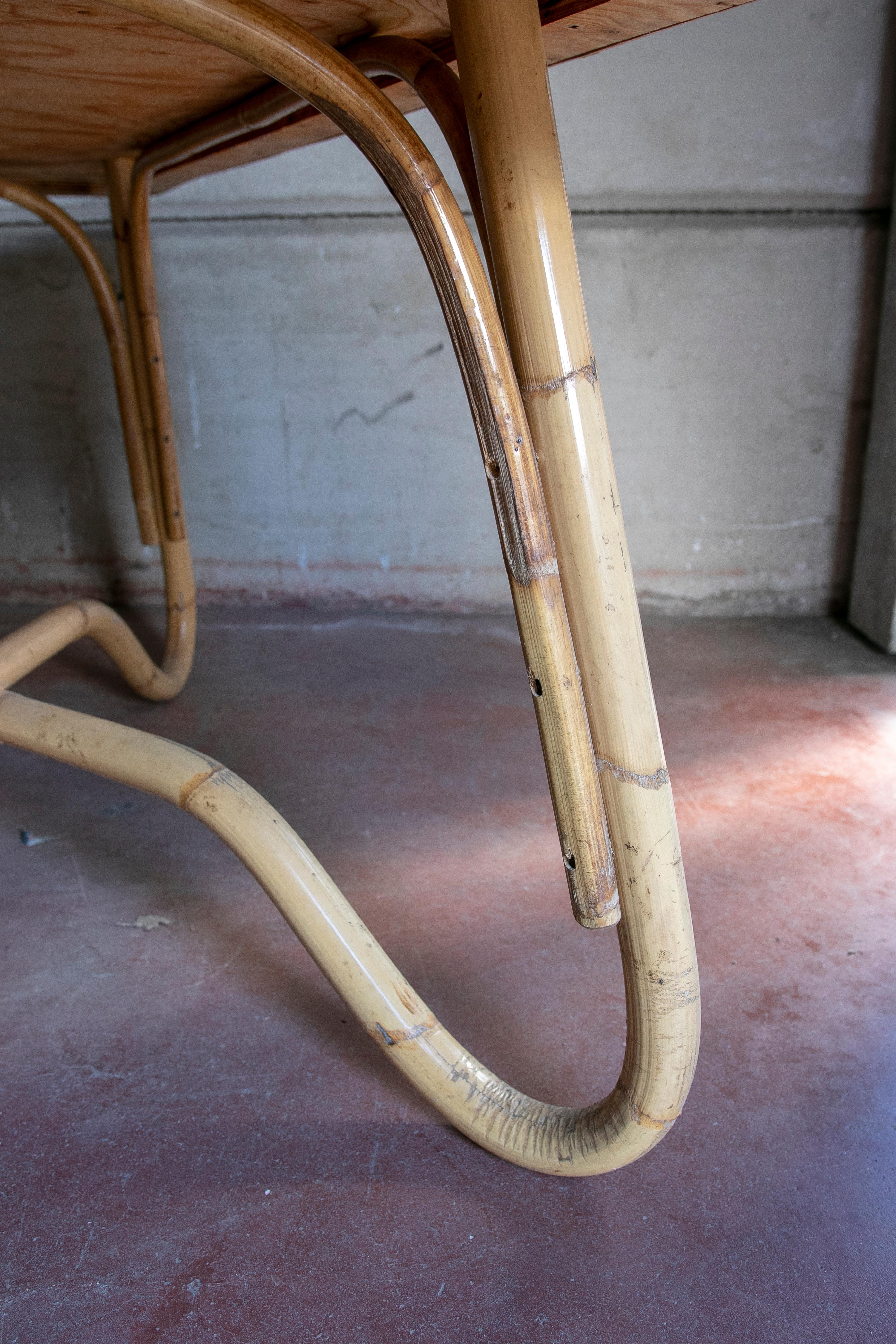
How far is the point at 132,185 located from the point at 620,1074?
7.23ft

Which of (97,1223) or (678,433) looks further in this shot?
(678,433)

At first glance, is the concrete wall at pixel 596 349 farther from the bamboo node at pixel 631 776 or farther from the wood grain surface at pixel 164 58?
the bamboo node at pixel 631 776

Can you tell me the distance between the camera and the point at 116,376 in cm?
261

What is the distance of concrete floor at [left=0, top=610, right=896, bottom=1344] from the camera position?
110 centimetres

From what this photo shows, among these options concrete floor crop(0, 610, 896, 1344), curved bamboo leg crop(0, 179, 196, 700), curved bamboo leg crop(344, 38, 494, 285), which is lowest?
concrete floor crop(0, 610, 896, 1344)

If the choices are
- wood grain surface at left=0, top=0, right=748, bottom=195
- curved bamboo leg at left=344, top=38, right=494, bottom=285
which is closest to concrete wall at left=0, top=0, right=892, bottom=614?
wood grain surface at left=0, top=0, right=748, bottom=195

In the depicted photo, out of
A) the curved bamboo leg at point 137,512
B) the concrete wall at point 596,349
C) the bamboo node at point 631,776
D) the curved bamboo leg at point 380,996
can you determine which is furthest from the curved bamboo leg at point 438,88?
the concrete wall at point 596,349

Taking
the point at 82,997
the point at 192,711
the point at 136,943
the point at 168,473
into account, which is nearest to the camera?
the point at 82,997

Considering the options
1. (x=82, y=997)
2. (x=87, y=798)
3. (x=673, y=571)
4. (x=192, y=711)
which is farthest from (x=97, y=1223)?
(x=673, y=571)

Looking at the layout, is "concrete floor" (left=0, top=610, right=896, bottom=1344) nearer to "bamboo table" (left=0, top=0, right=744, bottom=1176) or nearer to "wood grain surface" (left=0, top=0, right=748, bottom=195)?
"bamboo table" (left=0, top=0, right=744, bottom=1176)

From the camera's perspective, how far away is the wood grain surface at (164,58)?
3.30 feet

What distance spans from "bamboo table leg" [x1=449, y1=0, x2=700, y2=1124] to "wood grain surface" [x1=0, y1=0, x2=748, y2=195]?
0.73 feet

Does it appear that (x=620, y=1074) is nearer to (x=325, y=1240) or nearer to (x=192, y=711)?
(x=325, y=1240)

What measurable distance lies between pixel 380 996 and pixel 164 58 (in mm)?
1296
